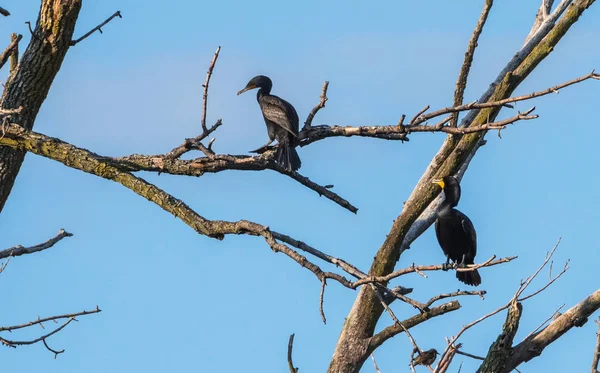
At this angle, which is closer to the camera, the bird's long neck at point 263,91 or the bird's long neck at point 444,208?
the bird's long neck at point 444,208

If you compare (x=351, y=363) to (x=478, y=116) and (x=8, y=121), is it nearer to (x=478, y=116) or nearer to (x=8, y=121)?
(x=478, y=116)

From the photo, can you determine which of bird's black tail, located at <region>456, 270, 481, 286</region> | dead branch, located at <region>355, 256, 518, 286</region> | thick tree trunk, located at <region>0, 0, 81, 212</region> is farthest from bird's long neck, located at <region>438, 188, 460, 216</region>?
dead branch, located at <region>355, 256, 518, 286</region>

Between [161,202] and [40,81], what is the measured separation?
149cm

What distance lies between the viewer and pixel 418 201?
24.2 ft

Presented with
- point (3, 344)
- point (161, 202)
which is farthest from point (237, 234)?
point (3, 344)

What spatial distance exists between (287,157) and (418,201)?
133cm

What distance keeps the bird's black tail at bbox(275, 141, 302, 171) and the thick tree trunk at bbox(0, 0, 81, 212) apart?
59.6 inches

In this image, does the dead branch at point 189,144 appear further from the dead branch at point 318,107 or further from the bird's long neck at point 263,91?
the bird's long neck at point 263,91

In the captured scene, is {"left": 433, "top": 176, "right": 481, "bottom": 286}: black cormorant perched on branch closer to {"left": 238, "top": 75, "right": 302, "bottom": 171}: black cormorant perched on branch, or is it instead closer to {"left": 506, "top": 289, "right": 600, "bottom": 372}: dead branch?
{"left": 238, "top": 75, "right": 302, "bottom": 171}: black cormorant perched on branch

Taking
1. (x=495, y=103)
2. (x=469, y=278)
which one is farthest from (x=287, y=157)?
(x=469, y=278)

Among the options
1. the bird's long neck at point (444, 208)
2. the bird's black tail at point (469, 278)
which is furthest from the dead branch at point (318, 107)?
the bird's black tail at point (469, 278)

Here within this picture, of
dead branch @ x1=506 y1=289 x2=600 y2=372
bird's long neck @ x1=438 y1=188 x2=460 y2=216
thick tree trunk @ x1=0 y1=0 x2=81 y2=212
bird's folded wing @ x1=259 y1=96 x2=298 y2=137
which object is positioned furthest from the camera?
bird's long neck @ x1=438 y1=188 x2=460 y2=216

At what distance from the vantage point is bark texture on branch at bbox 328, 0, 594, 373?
7190mm

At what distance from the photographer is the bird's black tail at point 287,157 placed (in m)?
6.20
